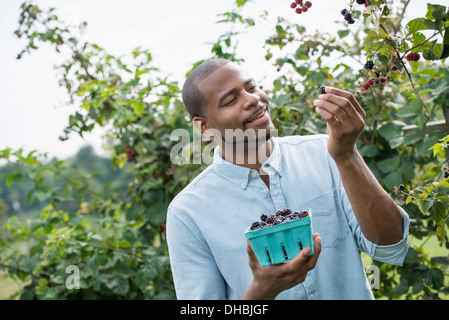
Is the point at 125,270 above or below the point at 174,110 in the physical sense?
below

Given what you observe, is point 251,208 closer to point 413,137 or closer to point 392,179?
point 392,179

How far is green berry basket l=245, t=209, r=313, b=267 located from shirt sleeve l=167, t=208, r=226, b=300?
0.33 meters

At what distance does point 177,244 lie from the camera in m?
1.47

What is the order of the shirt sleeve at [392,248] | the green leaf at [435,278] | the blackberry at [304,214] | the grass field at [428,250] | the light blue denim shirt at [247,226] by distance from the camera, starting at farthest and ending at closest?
the grass field at [428,250], the green leaf at [435,278], the light blue denim shirt at [247,226], the shirt sleeve at [392,248], the blackberry at [304,214]

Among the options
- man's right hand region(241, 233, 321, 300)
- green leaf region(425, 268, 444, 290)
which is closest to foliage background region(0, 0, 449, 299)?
green leaf region(425, 268, 444, 290)

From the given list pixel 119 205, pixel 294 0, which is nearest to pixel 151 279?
pixel 119 205

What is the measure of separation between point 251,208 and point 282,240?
0.37 metres

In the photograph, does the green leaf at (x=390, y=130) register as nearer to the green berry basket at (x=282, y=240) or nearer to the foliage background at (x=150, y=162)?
the foliage background at (x=150, y=162)

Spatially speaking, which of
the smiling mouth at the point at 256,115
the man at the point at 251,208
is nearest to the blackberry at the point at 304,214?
the man at the point at 251,208

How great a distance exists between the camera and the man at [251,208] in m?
1.42

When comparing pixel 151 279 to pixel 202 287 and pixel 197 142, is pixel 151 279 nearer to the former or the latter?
pixel 197 142

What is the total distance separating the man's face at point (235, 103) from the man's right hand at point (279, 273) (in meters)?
0.47

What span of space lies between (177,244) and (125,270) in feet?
4.68

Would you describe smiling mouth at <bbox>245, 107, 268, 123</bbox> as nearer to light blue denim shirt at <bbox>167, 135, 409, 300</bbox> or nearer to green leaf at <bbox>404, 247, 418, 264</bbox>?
light blue denim shirt at <bbox>167, 135, 409, 300</bbox>
